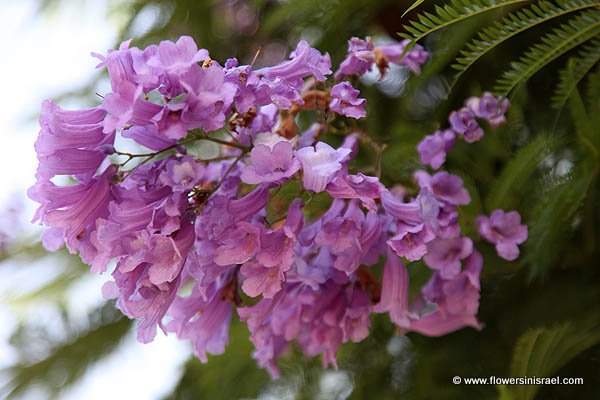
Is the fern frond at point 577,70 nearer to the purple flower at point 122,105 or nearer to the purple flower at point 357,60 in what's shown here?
the purple flower at point 357,60

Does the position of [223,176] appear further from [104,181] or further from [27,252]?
[27,252]

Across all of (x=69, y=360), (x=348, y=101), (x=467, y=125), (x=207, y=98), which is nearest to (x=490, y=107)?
(x=467, y=125)

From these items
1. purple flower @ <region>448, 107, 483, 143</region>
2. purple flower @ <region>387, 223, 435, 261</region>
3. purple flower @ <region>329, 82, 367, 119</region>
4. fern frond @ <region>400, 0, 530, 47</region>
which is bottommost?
purple flower @ <region>387, 223, 435, 261</region>

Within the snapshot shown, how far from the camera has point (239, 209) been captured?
419 mm

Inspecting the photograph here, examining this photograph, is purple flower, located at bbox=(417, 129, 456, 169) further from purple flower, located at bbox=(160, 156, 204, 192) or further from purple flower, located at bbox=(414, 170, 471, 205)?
purple flower, located at bbox=(160, 156, 204, 192)

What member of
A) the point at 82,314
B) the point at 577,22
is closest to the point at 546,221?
the point at 577,22

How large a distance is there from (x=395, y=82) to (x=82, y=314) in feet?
1.68

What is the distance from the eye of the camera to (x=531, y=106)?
670 mm

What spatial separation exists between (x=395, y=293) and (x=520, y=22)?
8.1 inches

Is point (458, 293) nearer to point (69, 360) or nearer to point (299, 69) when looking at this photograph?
point (299, 69)

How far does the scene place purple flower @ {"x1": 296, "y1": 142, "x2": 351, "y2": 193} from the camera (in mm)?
387

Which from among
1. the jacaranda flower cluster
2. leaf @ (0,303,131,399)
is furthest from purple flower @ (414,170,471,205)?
leaf @ (0,303,131,399)

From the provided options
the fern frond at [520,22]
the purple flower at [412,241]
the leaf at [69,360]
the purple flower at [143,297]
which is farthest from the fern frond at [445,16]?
the leaf at [69,360]

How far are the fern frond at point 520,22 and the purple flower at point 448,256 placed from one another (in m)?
0.11
